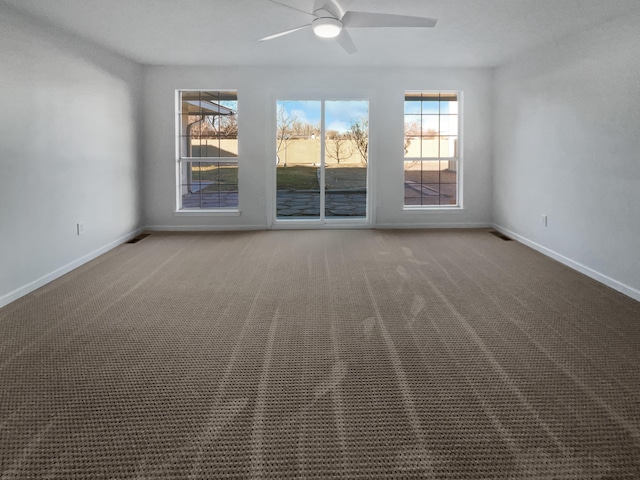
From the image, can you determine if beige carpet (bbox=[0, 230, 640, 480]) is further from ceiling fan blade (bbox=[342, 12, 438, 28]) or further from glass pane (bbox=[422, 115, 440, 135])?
glass pane (bbox=[422, 115, 440, 135])

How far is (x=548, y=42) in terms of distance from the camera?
→ 477cm

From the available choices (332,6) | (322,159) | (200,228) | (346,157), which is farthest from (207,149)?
(332,6)

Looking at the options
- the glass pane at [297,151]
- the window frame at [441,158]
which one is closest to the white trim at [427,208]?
the window frame at [441,158]

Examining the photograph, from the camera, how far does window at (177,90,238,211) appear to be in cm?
659

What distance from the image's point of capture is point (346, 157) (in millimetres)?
6852

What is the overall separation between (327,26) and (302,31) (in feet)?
2.93

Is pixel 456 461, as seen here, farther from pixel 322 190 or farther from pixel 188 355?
pixel 322 190

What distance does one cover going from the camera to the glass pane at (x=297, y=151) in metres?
6.71

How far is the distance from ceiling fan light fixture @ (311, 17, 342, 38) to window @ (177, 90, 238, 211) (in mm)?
3066

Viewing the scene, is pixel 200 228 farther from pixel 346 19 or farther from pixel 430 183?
pixel 346 19

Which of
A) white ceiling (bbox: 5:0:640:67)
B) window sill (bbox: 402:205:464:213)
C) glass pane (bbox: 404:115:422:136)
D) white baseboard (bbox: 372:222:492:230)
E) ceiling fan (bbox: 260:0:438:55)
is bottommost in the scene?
white baseboard (bbox: 372:222:492:230)

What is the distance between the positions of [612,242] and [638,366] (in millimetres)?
1883

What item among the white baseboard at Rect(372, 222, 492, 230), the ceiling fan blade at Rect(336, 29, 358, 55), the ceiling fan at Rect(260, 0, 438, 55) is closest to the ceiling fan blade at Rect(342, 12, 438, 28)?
the ceiling fan at Rect(260, 0, 438, 55)

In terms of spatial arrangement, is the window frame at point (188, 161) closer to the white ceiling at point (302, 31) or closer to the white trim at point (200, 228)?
the white trim at point (200, 228)
